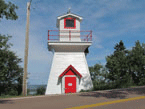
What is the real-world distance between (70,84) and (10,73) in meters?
5.71

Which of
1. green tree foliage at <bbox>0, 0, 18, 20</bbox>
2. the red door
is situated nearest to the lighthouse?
the red door

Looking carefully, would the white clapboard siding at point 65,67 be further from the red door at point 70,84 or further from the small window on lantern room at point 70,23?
the small window on lantern room at point 70,23

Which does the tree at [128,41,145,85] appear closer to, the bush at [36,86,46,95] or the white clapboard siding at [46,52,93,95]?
the white clapboard siding at [46,52,93,95]

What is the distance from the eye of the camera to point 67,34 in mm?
17234

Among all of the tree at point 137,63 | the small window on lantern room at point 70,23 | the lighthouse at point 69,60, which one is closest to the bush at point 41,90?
the lighthouse at point 69,60

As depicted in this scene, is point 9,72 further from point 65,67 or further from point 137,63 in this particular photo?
point 137,63

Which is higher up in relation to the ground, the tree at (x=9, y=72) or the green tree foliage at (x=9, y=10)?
the green tree foliage at (x=9, y=10)

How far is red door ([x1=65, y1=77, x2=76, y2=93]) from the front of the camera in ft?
55.2

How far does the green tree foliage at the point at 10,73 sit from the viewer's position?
49.8ft

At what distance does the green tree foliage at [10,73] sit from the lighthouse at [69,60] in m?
2.91

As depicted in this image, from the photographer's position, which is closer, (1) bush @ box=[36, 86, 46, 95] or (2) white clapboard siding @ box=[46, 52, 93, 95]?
(2) white clapboard siding @ box=[46, 52, 93, 95]

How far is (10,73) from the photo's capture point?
622 inches

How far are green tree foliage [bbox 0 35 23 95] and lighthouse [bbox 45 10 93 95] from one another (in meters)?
2.91

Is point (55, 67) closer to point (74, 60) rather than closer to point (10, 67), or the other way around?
point (74, 60)
